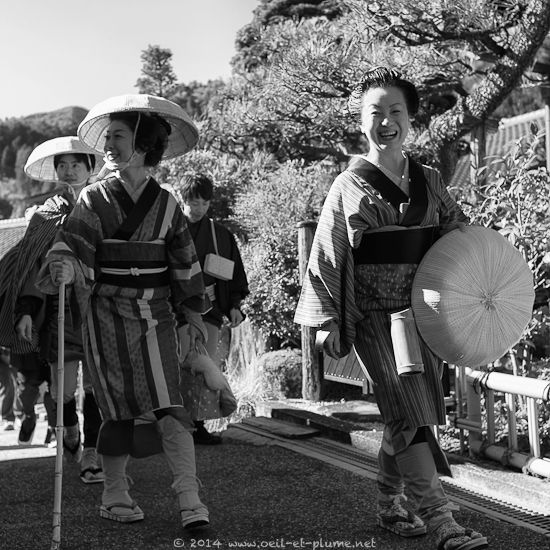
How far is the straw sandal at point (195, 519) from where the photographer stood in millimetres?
3287

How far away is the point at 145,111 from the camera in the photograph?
12.0ft

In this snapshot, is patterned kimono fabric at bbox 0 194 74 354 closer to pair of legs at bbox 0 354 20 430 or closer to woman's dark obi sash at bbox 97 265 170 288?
woman's dark obi sash at bbox 97 265 170 288

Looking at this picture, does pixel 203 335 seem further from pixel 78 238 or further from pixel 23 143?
pixel 23 143

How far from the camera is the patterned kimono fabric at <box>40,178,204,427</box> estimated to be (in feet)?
11.6

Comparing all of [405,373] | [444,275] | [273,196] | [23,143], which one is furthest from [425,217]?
[23,143]

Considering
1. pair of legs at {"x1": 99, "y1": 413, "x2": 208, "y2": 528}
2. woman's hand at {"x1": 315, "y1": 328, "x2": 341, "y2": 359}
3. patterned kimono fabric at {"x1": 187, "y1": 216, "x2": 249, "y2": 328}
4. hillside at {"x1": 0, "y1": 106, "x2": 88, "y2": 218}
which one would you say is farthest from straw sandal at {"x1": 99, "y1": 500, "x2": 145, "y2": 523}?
hillside at {"x1": 0, "y1": 106, "x2": 88, "y2": 218}

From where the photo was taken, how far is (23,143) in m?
61.6

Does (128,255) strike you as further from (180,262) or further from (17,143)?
(17,143)

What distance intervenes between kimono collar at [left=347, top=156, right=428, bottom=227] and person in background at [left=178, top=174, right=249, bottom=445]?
6.61ft

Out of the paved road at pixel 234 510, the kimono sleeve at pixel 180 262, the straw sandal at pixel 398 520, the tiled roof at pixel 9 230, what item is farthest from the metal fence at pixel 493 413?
the tiled roof at pixel 9 230

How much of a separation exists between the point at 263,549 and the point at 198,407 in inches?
31.4

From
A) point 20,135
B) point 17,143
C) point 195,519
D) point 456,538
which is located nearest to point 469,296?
point 456,538

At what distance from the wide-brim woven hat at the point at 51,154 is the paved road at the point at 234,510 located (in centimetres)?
172

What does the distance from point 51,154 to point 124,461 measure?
1.93 m
